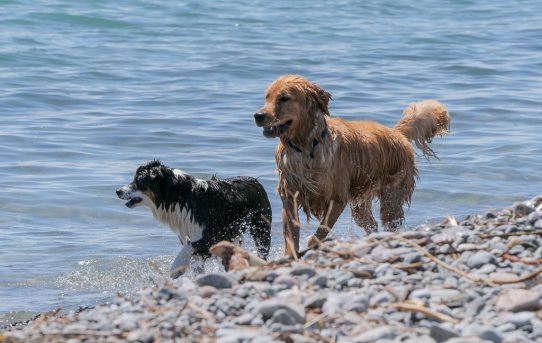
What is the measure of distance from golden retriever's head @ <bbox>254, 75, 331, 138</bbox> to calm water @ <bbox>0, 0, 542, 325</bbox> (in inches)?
56.8

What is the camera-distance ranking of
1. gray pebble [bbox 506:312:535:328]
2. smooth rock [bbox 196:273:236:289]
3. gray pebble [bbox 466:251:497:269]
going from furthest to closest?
1. gray pebble [bbox 466:251:497:269]
2. smooth rock [bbox 196:273:236:289]
3. gray pebble [bbox 506:312:535:328]

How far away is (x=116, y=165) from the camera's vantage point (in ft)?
44.8

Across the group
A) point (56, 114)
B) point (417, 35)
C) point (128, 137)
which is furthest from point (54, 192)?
point (417, 35)

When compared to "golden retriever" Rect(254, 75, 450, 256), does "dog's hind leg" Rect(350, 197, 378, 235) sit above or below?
below

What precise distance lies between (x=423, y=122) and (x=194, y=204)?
2.24 metres

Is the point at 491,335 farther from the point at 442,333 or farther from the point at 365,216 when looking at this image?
the point at 365,216

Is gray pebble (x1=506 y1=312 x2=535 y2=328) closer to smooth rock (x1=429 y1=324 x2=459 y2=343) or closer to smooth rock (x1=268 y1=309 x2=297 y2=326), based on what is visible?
smooth rock (x1=429 y1=324 x2=459 y2=343)

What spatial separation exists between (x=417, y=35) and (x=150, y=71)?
7.57m

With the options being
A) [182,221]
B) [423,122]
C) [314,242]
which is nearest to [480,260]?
[314,242]

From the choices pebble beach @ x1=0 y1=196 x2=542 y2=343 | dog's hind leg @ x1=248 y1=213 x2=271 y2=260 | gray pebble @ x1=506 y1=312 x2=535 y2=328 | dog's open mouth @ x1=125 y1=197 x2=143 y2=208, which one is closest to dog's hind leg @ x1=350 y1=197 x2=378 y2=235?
dog's hind leg @ x1=248 y1=213 x2=271 y2=260

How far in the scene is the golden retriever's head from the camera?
848 centimetres

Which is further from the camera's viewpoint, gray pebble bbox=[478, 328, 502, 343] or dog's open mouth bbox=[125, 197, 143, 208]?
dog's open mouth bbox=[125, 197, 143, 208]

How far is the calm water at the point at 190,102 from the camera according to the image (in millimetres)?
10906

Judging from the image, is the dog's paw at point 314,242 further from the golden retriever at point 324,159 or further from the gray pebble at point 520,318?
the gray pebble at point 520,318
